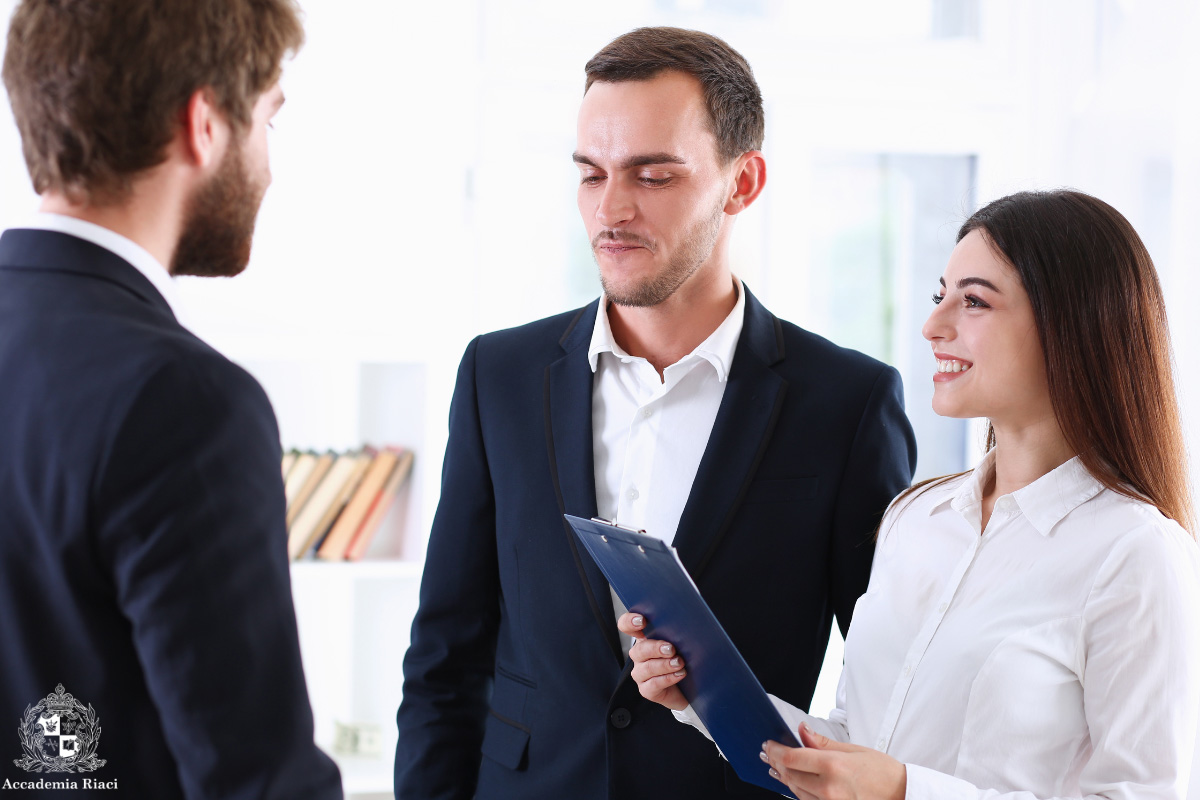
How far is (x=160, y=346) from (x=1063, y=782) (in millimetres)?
1167

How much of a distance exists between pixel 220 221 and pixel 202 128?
9 cm

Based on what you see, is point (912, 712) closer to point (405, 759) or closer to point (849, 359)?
point (849, 359)

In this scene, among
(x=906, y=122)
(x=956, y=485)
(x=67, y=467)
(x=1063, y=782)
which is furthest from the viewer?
(x=906, y=122)

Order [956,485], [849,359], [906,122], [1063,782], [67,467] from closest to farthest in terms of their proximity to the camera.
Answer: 1. [67,467]
2. [1063,782]
3. [956,485]
4. [849,359]
5. [906,122]

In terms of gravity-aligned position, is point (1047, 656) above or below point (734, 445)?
below

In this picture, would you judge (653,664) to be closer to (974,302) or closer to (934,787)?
(934,787)

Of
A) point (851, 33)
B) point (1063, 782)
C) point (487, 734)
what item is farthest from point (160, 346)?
point (851, 33)

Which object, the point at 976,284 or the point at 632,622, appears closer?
the point at 632,622

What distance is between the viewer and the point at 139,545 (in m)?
0.77

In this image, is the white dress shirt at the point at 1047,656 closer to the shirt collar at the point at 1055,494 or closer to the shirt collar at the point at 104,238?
the shirt collar at the point at 1055,494

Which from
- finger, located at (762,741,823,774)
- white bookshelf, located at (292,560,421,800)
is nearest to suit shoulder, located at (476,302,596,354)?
→ finger, located at (762,741,823,774)

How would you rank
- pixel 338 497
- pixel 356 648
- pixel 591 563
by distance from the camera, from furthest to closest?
pixel 356 648, pixel 338 497, pixel 591 563

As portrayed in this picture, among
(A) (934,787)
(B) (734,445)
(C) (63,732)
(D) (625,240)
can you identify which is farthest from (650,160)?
(C) (63,732)

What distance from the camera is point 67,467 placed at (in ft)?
2.52
